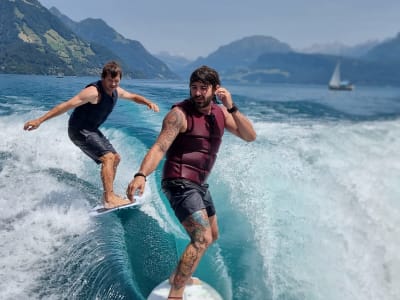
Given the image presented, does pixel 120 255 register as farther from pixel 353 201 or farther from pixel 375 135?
pixel 375 135

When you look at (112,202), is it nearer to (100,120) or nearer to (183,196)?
(100,120)

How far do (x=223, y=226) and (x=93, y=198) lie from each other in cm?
202

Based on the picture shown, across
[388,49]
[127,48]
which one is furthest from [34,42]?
[388,49]

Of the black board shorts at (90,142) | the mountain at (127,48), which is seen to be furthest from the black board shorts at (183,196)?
the mountain at (127,48)

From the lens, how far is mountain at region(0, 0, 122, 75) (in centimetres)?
Answer: 8800

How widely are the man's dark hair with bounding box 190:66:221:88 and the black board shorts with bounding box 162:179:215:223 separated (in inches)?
34.8

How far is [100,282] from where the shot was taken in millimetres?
3449

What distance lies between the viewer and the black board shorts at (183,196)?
3.10 metres

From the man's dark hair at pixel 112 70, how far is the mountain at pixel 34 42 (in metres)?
72.2

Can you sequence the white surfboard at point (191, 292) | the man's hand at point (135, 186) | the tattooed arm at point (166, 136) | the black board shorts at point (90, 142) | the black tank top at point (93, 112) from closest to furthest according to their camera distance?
the man's hand at point (135, 186) < the tattooed arm at point (166, 136) < the white surfboard at point (191, 292) < the black tank top at point (93, 112) < the black board shorts at point (90, 142)

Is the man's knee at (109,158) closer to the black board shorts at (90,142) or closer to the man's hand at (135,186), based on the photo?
the black board shorts at (90,142)

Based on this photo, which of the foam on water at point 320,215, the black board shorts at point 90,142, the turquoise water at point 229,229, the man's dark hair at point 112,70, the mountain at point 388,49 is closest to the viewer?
the turquoise water at point 229,229

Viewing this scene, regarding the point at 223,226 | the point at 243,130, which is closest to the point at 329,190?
the point at 223,226

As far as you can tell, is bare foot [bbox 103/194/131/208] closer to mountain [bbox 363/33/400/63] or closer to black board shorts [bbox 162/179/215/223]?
black board shorts [bbox 162/179/215/223]
